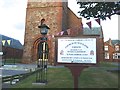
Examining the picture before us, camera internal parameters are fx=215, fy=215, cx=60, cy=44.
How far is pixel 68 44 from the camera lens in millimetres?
7914

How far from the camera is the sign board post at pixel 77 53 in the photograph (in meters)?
7.71

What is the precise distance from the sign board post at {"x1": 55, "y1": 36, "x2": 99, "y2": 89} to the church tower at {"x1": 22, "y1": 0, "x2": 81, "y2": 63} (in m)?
20.2

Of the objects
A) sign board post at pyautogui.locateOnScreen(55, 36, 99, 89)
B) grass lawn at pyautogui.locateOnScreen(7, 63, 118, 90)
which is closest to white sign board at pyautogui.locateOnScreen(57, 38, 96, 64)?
sign board post at pyautogui.locateOnScreen(55, 36, 99, 89)

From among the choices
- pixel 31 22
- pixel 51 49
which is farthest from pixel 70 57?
pixel 31 22

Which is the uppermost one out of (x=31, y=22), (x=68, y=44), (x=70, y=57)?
(x=31, y=22)

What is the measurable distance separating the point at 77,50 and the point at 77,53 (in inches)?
4.3

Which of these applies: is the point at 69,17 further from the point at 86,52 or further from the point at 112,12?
the point at 86,52

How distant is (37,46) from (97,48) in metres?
21.6

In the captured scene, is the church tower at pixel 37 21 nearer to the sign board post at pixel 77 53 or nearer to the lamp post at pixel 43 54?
the lamp post at pixel 43 54

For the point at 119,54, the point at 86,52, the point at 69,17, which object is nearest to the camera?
the point at 86,52

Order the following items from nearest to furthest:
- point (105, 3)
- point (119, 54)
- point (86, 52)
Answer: point (86, 52), point (105, 3), point (119, 54)

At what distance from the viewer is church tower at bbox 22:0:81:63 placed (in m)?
28.5

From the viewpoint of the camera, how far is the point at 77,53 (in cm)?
779

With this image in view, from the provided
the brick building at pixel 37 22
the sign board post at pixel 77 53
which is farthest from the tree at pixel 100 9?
the brick building at pixel 37 22
